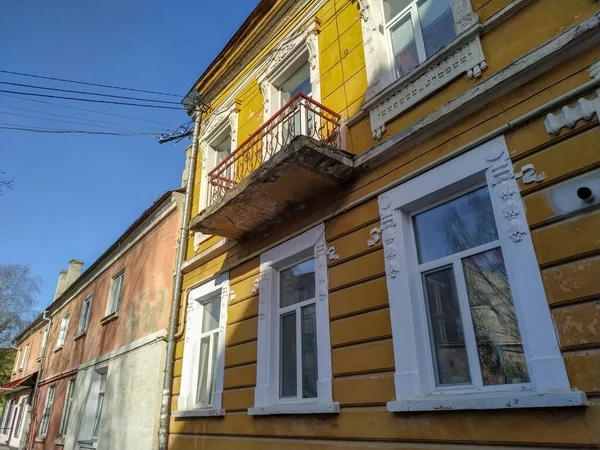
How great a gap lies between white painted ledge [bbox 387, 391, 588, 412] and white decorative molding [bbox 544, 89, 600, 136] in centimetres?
205

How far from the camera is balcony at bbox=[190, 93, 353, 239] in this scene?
16.6 feet

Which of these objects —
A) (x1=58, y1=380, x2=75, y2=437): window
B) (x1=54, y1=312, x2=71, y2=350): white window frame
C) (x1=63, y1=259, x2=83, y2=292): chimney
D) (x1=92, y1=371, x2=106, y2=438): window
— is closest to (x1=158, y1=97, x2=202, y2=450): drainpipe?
(x1=92, y1=371, x2=106, y2=438): window

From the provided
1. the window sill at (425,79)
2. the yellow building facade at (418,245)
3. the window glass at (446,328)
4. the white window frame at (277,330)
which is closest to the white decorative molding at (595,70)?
the yellow building facade at (418,245)

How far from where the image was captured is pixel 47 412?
1423 centimetres

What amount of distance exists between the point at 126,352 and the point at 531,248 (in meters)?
8.60

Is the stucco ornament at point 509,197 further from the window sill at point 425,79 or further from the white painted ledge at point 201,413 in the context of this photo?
the white painted ledge at point 201,413

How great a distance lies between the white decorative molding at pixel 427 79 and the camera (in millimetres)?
4316

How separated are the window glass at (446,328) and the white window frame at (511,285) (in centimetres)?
8

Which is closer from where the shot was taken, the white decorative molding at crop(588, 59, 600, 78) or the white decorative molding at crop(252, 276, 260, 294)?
the white decorative molding at crop(588, 59, 600, 78)

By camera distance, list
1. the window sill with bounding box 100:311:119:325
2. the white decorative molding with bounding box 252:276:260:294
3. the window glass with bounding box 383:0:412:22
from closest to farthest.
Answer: the window glass with bounding box 383:0:412:22 → the white decorative molding with bounding box 252:276:260:294 → the window sill with bounding box 100:311:119:325

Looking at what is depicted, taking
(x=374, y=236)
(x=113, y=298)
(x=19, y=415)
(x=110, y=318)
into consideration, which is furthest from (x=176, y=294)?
(x=19, y=415)

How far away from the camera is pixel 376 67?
544 cm

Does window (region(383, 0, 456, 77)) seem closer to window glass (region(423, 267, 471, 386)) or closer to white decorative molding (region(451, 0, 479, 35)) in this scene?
white decorative molding (region(451, 0, 479, 35))

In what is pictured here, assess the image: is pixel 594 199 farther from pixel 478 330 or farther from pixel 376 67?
pixel 376 67
